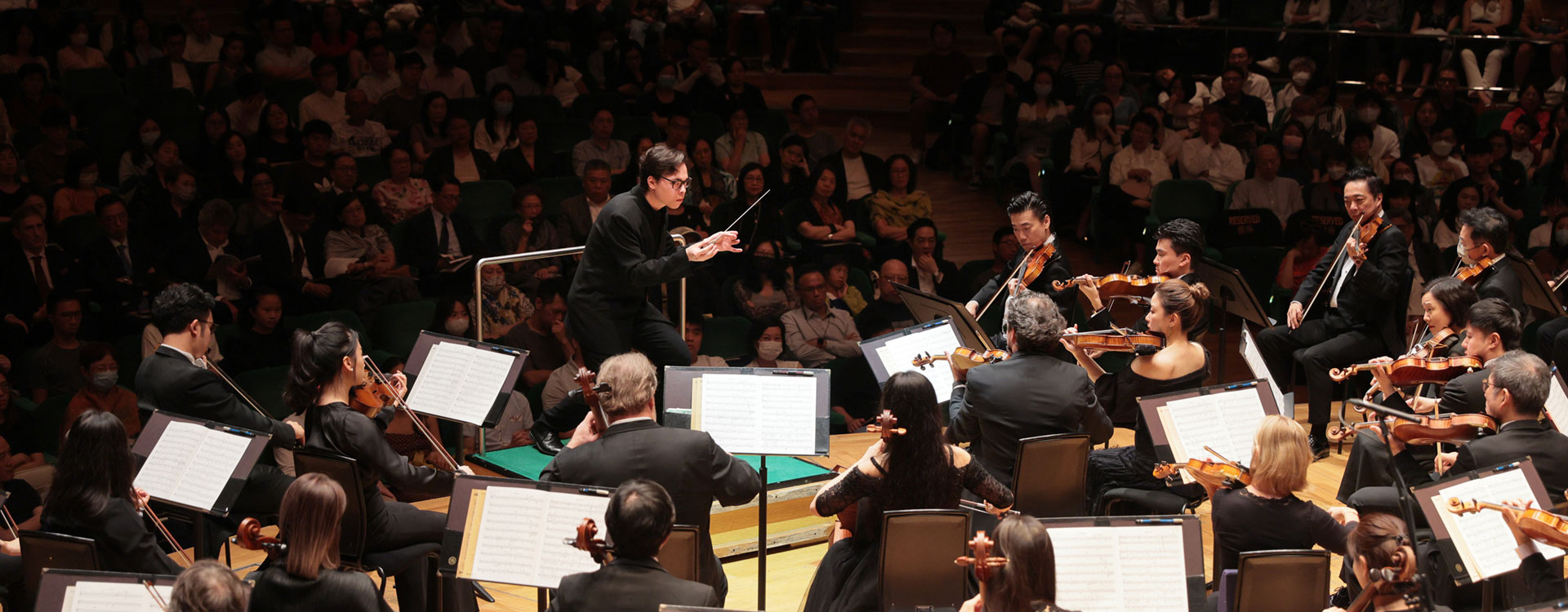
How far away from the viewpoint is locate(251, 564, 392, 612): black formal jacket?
329 cm

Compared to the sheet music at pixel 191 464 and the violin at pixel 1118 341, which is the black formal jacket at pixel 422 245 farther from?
the violin at pixel 1118 341

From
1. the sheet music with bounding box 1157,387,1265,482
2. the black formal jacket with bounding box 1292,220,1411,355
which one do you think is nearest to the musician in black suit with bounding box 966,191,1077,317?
the sheet music with bounding box 1157,387,1265,482

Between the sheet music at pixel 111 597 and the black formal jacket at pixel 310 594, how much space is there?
270 millimetres

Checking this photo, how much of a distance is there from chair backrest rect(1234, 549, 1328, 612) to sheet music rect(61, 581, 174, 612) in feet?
8.97

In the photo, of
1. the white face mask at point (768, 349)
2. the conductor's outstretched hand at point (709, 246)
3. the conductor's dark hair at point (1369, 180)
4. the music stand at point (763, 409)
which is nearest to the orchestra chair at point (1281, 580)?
the music stand at point (763, 409)

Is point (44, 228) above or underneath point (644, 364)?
underneath

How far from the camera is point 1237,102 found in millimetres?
10172

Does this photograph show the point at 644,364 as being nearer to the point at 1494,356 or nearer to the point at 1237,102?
the point at 1494,356

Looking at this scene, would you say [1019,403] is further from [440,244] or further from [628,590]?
[440,244]

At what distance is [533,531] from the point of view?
3.64 meters

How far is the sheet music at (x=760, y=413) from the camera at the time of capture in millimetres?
4328

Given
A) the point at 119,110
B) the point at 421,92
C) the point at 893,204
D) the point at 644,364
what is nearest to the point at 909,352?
the point at 644,364

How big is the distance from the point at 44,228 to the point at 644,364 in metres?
4.33

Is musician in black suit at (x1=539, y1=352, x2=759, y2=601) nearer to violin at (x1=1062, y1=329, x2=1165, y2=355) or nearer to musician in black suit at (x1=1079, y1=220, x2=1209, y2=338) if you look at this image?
violin at (x1=1062, y1=329, x2=1165, y2=355)
